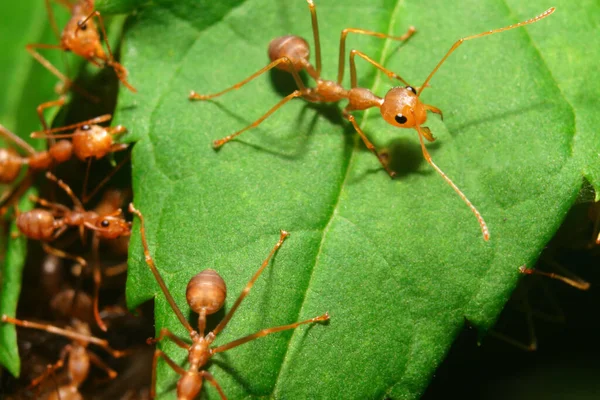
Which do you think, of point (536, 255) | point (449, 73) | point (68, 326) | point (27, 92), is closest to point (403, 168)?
point (449, 73)

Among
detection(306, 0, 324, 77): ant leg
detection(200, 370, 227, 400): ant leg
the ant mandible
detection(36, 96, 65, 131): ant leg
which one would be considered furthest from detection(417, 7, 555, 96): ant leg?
detection(36, 96, 65, 131): ant leg

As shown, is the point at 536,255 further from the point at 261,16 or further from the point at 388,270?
the point at 261,16

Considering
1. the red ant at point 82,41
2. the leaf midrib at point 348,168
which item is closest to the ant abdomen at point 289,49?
the leaf midrib at point 348,168

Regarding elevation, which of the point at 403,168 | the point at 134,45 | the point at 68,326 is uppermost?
the point at 134,45

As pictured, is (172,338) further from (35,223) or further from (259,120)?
(35,223)

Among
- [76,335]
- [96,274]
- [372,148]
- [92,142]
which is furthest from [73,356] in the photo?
[372,148]

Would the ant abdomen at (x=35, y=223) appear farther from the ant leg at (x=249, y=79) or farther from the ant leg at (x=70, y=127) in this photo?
the ant leg at (x=249, y=79)
